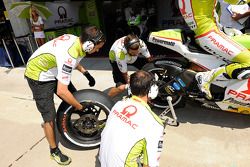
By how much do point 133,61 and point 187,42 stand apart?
99 cm

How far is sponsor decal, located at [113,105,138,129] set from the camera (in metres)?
2.17

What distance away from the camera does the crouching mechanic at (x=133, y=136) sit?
215 cm

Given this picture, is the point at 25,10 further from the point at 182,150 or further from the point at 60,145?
the point at 182,150

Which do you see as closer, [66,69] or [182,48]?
[66,69]

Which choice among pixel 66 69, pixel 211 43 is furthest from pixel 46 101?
pixel 211 43

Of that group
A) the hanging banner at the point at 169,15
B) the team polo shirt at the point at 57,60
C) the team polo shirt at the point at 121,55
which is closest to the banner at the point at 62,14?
the hanging banner at the point at 169,15

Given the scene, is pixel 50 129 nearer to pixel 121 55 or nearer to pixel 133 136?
pixel 121 55

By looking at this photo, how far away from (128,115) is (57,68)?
156cm

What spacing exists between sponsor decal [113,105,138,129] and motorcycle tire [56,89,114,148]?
1.39 meters

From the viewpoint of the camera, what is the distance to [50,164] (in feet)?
12.3

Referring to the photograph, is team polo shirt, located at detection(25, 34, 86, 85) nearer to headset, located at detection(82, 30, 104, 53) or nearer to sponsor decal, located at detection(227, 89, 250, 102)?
headset, located at detection(82, 30, 104, 53)

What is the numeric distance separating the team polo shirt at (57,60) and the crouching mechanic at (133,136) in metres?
1.16

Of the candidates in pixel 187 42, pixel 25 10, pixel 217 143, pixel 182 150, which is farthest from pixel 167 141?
pixel 25 10

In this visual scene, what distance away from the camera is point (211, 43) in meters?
3.69
